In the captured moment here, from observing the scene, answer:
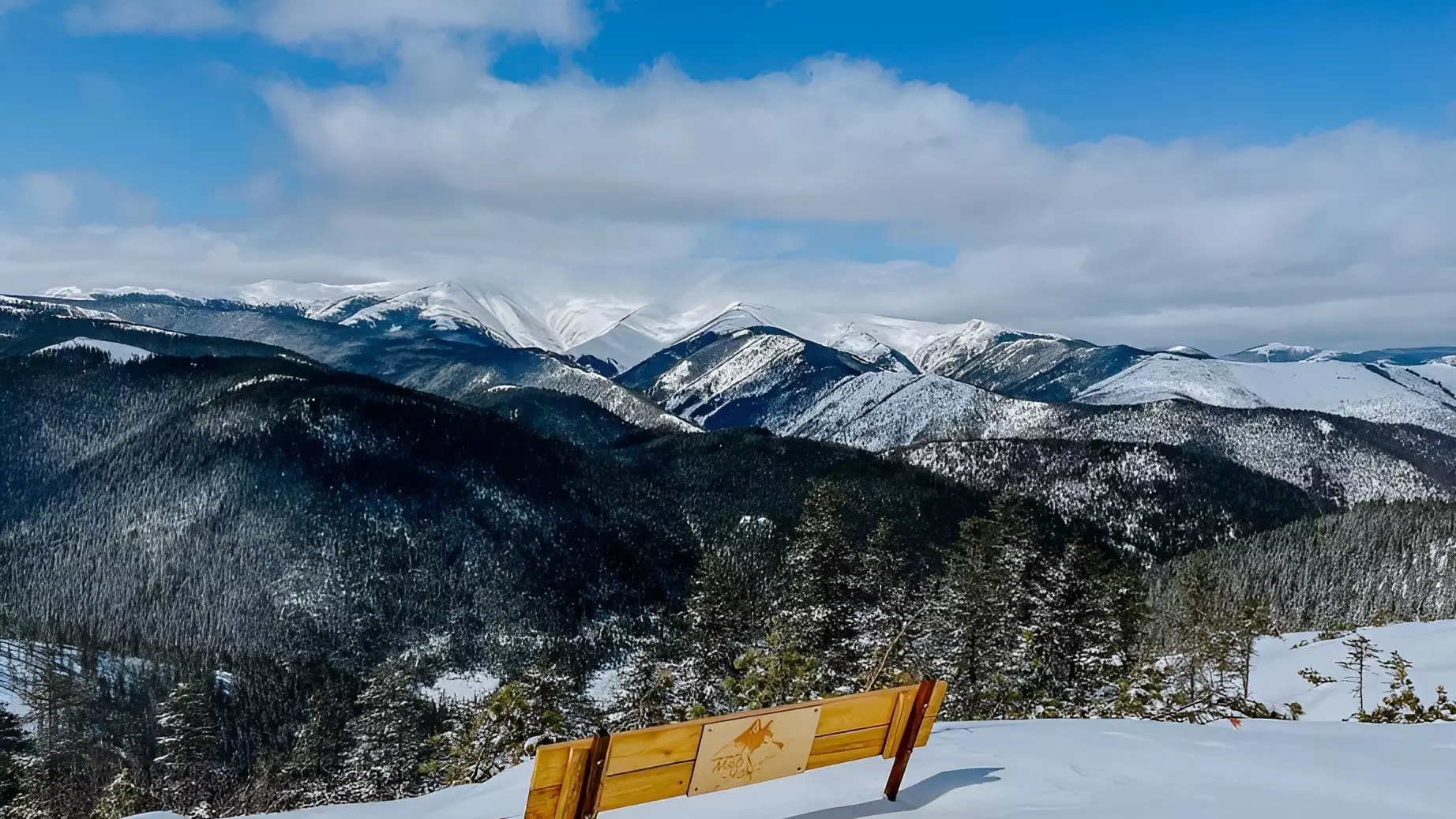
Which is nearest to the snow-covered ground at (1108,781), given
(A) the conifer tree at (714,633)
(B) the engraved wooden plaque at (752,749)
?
(B) the engraved wooden plaque at (752,749)

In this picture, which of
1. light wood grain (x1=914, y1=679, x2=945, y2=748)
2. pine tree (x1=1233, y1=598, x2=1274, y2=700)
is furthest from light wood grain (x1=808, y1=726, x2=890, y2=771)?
pine tree (x1=1233, y1=598, x2=1274, y2=700)

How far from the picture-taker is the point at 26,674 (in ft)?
360

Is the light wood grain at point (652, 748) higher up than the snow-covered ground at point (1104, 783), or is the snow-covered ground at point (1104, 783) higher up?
the light wood grain at point (652, 748)

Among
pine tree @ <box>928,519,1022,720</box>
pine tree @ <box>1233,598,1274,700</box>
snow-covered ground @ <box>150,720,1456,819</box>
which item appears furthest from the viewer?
pine tree @ <box>1233,598,1274,700</box>

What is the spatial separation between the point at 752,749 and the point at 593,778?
6.12 feet

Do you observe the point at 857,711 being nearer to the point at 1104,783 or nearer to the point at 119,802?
the point at 1104,783

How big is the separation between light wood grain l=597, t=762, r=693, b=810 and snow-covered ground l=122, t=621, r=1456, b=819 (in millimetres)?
1421

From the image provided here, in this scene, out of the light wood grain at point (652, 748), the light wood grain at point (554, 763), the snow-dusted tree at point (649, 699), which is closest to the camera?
the light wood grain at point (554, 763)

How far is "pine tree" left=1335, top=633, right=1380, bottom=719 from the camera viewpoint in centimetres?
3195

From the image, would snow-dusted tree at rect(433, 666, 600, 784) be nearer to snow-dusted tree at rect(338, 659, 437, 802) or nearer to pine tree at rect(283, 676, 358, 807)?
pine tree at rect(283, 676, 358, 807)

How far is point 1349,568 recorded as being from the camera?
143 meters

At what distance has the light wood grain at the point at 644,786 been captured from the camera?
25.7 feet

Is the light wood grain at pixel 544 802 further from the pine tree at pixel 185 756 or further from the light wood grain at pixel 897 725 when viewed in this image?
the pine tree at pixel 185 756

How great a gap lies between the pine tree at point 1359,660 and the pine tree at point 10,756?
6966 centimetres
